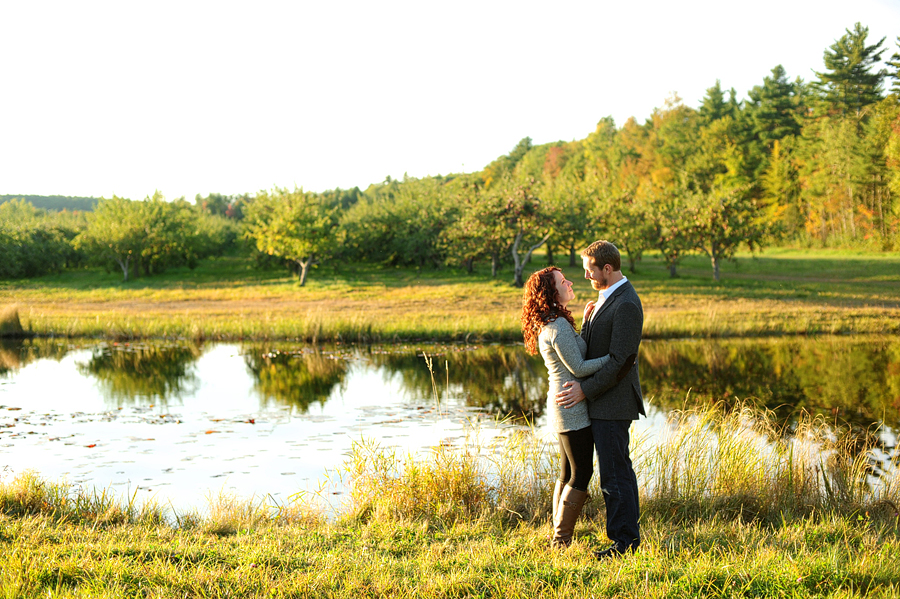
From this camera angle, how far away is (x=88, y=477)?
8938mm

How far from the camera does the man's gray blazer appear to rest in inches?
198

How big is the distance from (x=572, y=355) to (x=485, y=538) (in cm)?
169

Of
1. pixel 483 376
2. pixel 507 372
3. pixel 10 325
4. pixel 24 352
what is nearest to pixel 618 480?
pixel 483 376

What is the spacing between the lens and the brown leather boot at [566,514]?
5.28 m

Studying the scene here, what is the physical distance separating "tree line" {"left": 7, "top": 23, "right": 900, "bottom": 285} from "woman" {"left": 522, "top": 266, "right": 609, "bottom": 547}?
31181 mm

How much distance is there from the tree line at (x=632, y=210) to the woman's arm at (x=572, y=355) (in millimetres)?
31308

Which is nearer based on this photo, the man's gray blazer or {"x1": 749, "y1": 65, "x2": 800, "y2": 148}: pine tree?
the man's gray blazer

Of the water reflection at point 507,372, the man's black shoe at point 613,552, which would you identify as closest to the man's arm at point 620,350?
the man's black shoe at point 613,552

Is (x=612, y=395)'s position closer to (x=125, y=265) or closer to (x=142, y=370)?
(x=142, y=370)

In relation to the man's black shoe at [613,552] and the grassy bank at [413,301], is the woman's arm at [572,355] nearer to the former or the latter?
the man's black shoe at [613,552]

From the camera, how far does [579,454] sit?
5.31 metres

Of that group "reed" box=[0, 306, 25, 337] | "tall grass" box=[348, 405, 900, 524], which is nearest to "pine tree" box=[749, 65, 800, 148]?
"reed" box=[0, 306, 25, 337]

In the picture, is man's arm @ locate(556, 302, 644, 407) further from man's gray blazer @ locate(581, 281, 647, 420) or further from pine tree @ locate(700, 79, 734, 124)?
pine tree @ locate(700, 79, 734, 124)

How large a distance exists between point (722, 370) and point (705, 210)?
21.3 metres
